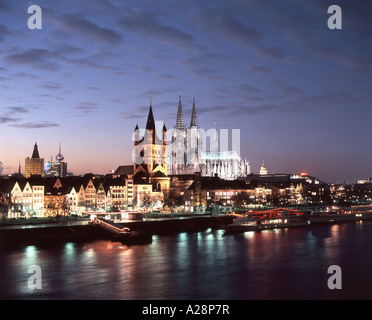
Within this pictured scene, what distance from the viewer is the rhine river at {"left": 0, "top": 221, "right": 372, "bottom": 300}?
23344 mm

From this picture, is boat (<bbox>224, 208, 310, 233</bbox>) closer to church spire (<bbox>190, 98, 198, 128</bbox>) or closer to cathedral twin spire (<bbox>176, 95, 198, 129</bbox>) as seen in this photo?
cathedral twin spire (<bbox>176, 95, 198, 129</bbox>)

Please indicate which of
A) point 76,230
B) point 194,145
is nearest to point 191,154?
point 194,145

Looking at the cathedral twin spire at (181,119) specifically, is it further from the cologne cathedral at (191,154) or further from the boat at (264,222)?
the boat at (264,222)

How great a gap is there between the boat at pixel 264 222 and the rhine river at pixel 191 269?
9.44 m

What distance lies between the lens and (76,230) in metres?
43.7

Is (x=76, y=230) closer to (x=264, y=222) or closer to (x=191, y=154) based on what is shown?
(x=264, y=222)

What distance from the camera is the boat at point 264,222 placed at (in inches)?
2041

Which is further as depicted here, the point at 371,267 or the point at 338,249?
the point at 338,249

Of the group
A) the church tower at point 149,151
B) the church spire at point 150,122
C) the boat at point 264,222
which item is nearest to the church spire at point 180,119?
the church tower at point 149,151

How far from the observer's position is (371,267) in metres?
29.5

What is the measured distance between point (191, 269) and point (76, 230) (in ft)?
58.0
